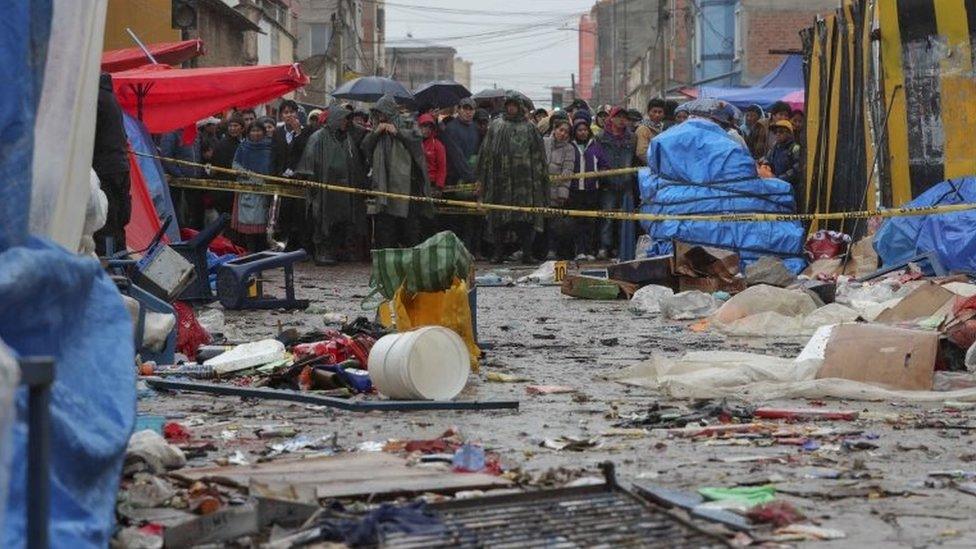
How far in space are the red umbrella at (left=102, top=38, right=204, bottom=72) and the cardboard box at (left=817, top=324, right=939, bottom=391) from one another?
1310 cm

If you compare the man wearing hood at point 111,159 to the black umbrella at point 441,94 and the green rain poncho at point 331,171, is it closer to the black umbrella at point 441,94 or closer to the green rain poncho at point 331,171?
the green rain poncho at point 331,171

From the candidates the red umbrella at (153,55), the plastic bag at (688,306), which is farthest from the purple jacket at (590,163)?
the plastic bag at (688,306)

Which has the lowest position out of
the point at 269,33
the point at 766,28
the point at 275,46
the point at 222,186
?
the point at 222,186

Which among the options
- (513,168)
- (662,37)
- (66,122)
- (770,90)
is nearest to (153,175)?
(513,168)

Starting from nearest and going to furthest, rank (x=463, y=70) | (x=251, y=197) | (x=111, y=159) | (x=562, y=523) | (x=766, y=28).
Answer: (x=562, y=523) → (x=111, y=159) → (x=251, y=197) → (x=766, y=28) → (x=463, y=70)

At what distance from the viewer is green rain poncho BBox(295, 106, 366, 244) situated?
2236 cm

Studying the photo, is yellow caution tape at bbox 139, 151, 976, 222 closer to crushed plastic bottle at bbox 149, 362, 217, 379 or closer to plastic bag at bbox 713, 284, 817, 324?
plastic bag at bbox 713, 284, 817, 324

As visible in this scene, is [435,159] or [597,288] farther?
[435,159]

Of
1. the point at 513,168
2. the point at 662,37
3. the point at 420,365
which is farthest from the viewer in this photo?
the point at 662,37

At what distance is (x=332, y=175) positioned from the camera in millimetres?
22375

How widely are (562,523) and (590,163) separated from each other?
723 inches

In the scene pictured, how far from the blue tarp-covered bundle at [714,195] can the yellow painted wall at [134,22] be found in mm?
Answer: 12617

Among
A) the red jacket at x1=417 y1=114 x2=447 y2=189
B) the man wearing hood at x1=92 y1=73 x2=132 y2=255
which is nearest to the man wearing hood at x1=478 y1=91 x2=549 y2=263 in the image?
the red jacket at x1=417 y1=114 x2=447 y2=189

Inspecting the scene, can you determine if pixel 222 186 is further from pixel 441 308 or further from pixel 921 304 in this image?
pixel 441 308
